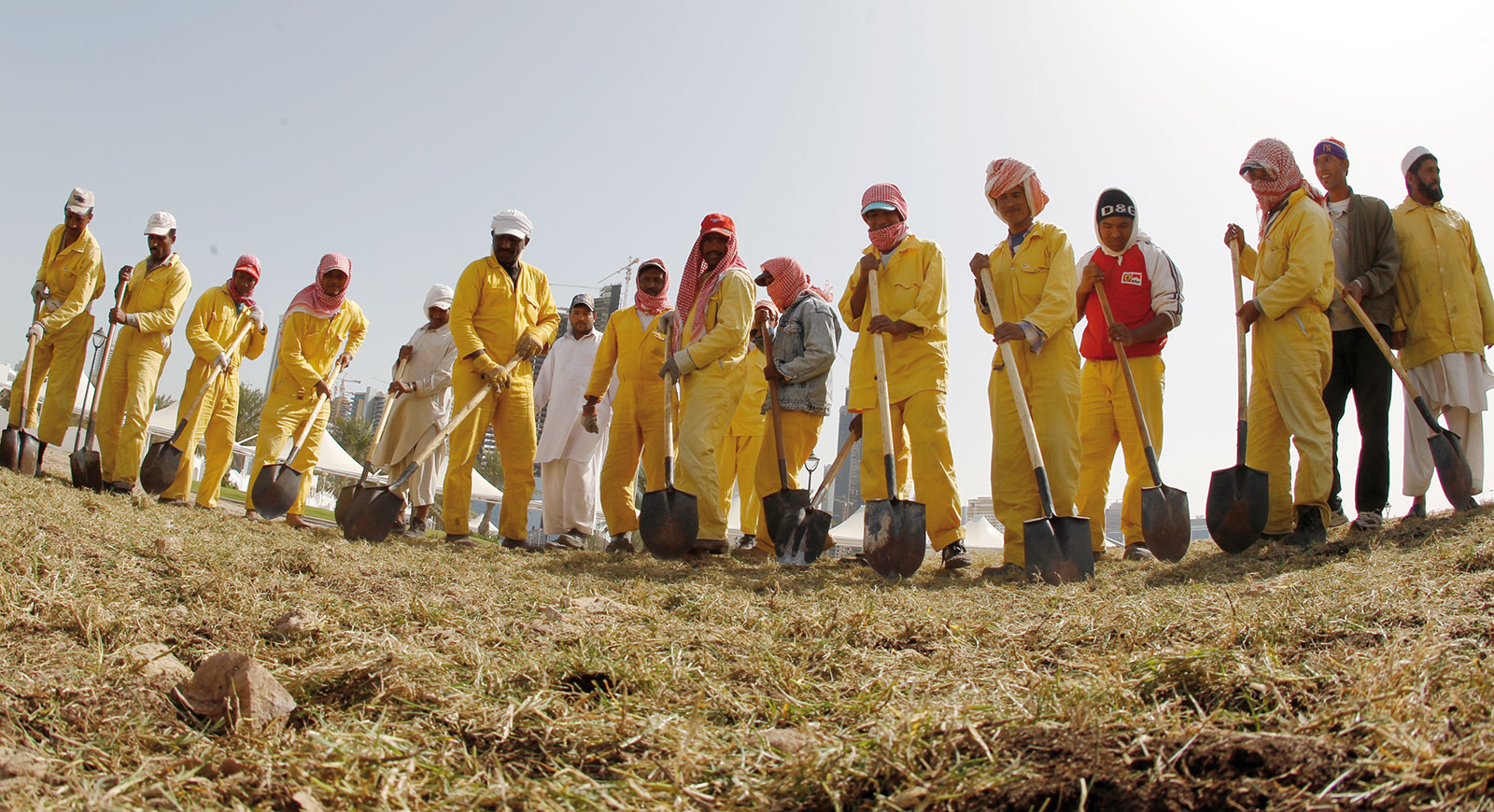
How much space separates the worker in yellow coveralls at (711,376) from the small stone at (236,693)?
3710 mm

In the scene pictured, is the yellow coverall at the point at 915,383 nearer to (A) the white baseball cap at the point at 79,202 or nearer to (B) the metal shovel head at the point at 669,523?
(B) the metal shovel head at the point at 669,523

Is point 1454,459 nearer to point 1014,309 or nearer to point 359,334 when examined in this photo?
point 1014,309

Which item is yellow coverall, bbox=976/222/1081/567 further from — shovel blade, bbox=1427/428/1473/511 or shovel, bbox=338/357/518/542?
shovel, bbox=338/357/518/542

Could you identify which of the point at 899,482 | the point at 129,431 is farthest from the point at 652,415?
the point at 129,431

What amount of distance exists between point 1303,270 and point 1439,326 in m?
1.14

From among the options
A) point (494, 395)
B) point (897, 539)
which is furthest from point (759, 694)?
point (494, 395)

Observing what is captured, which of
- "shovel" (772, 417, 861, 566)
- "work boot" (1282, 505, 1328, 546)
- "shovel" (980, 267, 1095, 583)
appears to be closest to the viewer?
"shovel" (980, 267, 1095, 583)

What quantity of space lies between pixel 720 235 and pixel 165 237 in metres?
4.49

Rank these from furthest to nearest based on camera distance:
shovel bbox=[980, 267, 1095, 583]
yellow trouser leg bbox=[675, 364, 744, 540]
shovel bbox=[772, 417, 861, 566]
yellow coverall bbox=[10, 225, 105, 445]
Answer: yellow coverall bbox=[10, 225, 105, 445]
yellow trouser leg bbox=[675, 364, 744, 540]
shovel bbox=[772, 417, 861, 566]
shovel bbox=[980, 267, 1095, 583]

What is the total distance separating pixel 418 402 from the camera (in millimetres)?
7695

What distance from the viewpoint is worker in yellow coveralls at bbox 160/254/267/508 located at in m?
6.89

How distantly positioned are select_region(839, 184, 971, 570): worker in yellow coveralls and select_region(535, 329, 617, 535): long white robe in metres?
2.45

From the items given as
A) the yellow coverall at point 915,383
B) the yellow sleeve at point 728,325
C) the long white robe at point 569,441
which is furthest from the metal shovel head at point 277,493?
the yellow coverall at point 915,383

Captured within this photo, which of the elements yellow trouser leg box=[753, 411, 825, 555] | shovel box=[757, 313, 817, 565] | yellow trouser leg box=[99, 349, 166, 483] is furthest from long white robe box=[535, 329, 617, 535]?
yellow trouser leg box=[99, 349, 166, 483]
